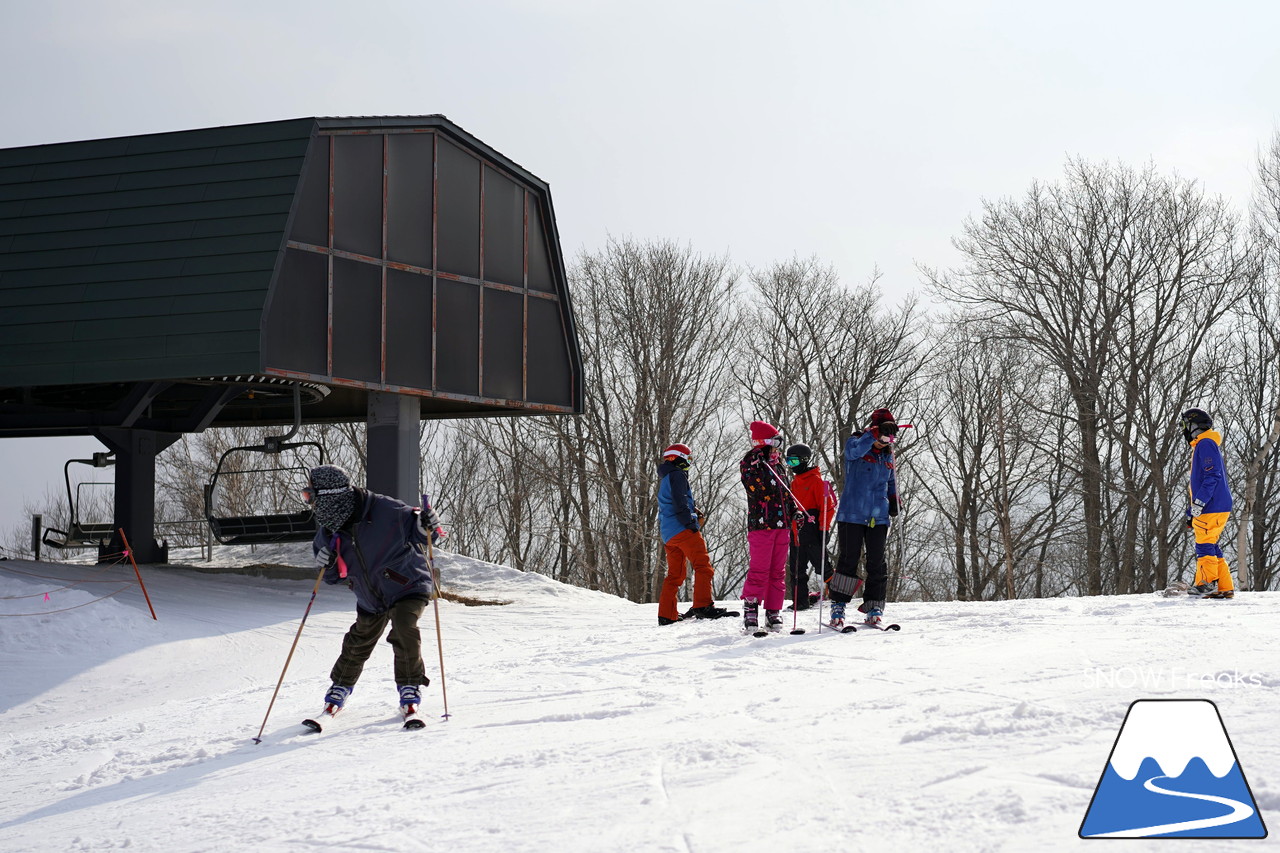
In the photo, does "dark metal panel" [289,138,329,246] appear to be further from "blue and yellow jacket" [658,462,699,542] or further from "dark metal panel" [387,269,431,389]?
"blue and yellow jacket" [658,462,699,542]

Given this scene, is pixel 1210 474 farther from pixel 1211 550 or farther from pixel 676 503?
pixel 676 503

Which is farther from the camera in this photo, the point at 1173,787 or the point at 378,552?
the point at 378,552

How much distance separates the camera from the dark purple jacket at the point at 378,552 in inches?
281

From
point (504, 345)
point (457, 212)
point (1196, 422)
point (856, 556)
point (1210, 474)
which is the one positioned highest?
point (457, 212)

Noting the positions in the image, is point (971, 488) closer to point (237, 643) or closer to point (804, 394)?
point (804, 394)

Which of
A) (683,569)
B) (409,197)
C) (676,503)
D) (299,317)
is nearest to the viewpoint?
(676,503)

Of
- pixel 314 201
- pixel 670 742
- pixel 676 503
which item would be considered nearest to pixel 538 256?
pixel 314 201

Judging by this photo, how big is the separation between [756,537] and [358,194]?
10.4 m

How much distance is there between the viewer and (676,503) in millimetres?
11273

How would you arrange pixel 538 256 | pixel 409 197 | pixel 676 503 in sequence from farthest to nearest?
pixel 538 256
pixel 409 197
pixel 676 503

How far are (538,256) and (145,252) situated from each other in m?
6.92

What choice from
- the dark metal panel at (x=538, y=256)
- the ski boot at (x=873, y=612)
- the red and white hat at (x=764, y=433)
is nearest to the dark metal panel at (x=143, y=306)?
the dark metal panel at (x=538, y=256)

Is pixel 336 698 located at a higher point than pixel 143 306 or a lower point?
lower

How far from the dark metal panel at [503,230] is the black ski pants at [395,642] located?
41.9 feet
